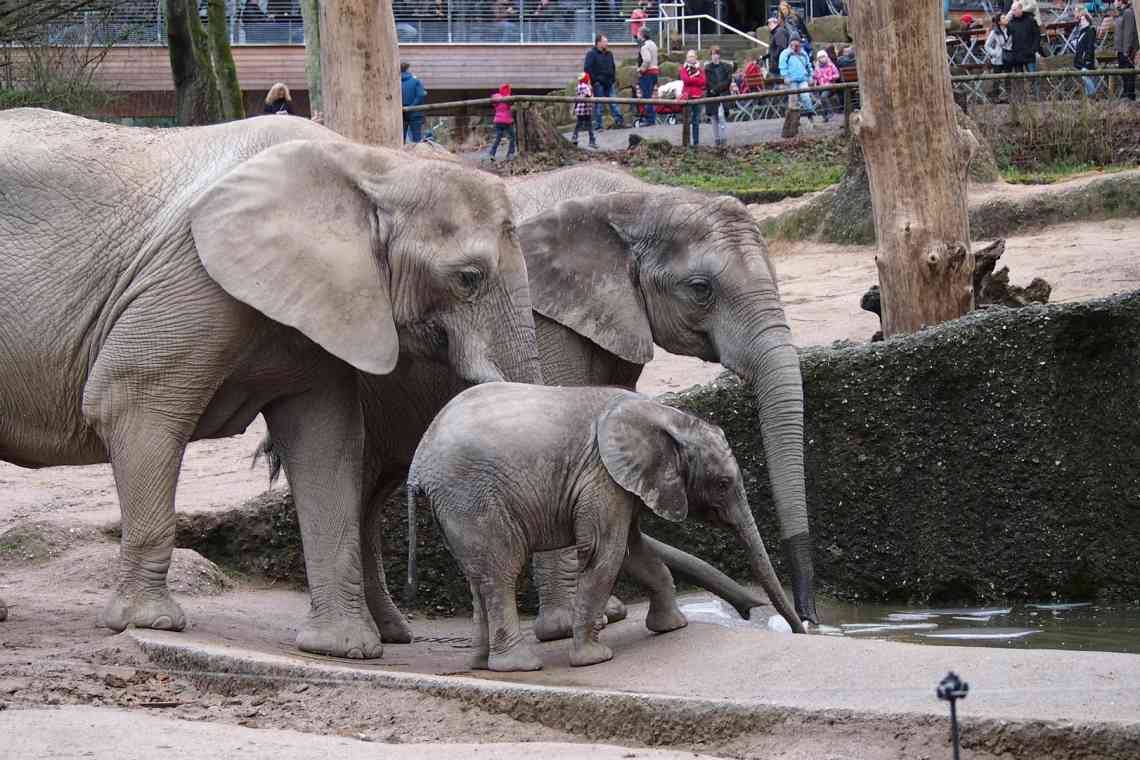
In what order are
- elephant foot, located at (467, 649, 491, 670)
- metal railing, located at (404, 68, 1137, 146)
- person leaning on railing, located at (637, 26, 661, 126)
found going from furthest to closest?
person leaning on railing, located at (637, 26, 661, 126) → metal railing, located at (404, 68, 1137, 146) → elephant foot, located at (467, 649, 491, 670)

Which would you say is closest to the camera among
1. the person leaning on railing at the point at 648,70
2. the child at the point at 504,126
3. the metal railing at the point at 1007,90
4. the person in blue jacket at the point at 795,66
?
the metal railing at the point at 1007,90

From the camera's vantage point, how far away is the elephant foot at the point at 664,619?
7.11m

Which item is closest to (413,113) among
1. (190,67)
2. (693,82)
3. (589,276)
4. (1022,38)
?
(190,67)

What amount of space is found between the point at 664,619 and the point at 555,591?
2.16ft

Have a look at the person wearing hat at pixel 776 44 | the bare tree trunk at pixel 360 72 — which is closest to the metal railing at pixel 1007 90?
the person wearing hat at pixel 776 44

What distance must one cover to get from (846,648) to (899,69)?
496 cm

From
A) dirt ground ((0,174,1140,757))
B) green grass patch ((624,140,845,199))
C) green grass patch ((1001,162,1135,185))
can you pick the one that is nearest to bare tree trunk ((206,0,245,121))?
green grass patch ((624,140,845,199))

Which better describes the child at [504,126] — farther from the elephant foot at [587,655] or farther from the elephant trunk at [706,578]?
the elephant foot at [587,655]

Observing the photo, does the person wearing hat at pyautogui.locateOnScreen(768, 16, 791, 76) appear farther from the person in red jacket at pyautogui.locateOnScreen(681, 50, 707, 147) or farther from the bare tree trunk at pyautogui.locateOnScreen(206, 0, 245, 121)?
the bare tree trunk at pyautogui.locateOnScreen(206, 0, 245, 121)

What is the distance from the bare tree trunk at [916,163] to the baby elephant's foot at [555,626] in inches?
146

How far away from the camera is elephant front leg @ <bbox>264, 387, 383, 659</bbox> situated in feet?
23.9

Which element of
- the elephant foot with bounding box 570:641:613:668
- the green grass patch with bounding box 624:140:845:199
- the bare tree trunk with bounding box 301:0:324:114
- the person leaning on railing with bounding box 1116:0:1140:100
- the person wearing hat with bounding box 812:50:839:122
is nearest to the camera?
the elephant foot with bounding box 570:641:613:668

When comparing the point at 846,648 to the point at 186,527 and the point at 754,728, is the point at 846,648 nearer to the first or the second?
the point at 754,728

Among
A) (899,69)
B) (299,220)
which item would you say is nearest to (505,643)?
(299,220)
